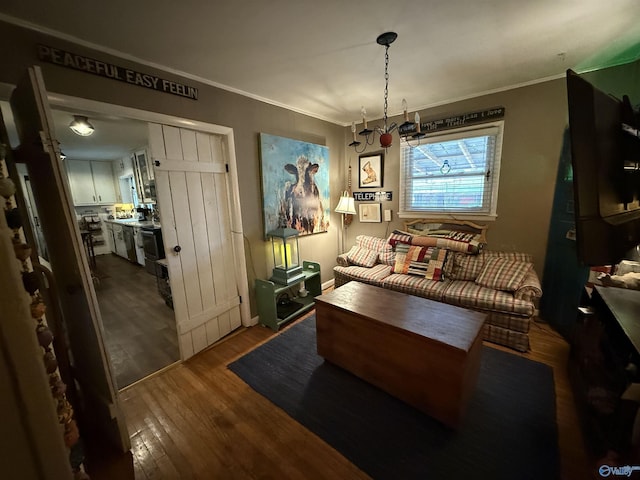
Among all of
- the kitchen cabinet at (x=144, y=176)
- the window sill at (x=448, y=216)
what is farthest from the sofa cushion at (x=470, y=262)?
the kitchen cabinet at (x=144, y=176)

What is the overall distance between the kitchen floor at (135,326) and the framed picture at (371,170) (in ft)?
10.2

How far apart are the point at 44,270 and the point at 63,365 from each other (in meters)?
0.60

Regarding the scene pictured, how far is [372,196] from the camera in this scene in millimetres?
3666

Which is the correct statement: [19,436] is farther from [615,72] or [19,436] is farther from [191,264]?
[615,72]

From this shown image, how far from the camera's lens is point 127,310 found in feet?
10.3

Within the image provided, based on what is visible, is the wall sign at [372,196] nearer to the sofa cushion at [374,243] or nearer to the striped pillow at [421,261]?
the sofa cushion at [374,243]

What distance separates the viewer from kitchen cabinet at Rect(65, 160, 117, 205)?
547 centimetres

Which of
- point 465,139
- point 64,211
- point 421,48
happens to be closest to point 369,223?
point 465,139

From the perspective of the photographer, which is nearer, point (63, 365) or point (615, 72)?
point (63, 365)

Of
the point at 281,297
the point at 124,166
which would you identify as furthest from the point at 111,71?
the point at 124,166

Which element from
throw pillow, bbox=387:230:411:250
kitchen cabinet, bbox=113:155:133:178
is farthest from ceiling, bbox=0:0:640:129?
kitchen cabinet, bbox=113:155:133:178

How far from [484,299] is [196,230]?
8.98ft

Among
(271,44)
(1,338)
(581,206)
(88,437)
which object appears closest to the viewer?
(1,338)

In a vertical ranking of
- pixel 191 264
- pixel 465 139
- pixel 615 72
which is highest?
pixel 615 72
